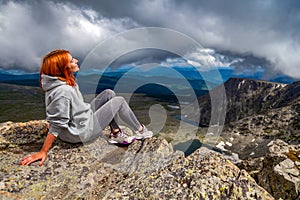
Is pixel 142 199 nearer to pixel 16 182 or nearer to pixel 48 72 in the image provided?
pixel 16 182

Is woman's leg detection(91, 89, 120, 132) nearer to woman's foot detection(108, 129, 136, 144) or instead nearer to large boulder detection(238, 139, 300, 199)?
woman's foot detection(108, 129, 136, 144)

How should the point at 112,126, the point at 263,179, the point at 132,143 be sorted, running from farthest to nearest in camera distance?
1. the point at 263,179
2. the point at 112,126
3. the point at 132,143

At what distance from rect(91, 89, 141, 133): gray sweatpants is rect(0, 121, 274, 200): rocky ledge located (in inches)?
53.9

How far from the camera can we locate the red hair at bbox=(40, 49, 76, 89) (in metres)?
9.49

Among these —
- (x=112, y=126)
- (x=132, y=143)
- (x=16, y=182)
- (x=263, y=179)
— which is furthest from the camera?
(x=263, y=179)

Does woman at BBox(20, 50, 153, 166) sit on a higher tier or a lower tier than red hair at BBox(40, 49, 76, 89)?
lower

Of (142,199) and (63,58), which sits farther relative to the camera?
(63,58)

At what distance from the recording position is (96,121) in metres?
11.4

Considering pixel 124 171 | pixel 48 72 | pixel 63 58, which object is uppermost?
pixel 63 58

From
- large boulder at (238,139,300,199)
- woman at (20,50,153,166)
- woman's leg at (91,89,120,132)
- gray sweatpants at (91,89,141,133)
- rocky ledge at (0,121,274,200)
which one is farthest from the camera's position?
large boulder at (238,139,300,199)

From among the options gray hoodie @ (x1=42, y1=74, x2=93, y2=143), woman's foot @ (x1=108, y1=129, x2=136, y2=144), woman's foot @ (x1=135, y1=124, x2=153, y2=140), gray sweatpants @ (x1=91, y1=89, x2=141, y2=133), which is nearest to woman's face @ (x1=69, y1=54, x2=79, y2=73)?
gray hoodie @ (x1=42, y1=74, x2=93, y2=143)

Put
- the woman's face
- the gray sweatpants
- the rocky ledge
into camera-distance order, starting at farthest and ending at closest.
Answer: the gray sweatpants → the woman's face → the rocky ledge

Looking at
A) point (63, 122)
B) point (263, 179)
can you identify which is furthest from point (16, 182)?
point (263, 179)

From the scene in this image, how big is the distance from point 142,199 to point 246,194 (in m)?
3.18
